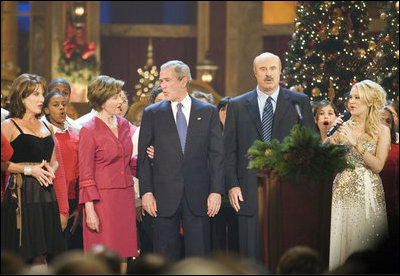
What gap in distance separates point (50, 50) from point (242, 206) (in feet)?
35.9

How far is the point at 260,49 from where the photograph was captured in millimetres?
16688

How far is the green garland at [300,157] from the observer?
505 centimetres

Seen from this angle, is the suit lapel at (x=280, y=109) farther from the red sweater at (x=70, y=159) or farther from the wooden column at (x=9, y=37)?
the wooden column at (x=9, y=37)

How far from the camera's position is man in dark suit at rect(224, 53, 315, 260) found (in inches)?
231

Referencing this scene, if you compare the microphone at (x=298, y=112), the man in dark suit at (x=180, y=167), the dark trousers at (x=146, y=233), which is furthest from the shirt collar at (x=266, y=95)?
the dark trousers at (x=146, y=233)

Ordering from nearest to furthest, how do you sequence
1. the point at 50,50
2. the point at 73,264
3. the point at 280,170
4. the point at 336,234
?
the point at 73,264 → the point at 280,170 → the point at 336,234 → the point at 50,50

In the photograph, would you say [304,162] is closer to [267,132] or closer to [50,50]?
[267,132]

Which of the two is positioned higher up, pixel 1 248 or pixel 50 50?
pixel 50 50

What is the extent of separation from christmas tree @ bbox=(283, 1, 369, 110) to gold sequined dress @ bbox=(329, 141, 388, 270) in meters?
3.43

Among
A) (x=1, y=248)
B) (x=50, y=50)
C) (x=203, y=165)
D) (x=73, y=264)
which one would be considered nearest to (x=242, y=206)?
(x=203, y=165)

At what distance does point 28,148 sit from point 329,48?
5.21m

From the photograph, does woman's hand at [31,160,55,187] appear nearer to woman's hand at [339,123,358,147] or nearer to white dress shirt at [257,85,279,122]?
white dress shirt at [257,85,279,122]

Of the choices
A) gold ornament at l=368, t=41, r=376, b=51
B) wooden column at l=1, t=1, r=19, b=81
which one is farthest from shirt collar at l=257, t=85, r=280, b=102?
wooden column at l=1, t=1, r=19, b=81

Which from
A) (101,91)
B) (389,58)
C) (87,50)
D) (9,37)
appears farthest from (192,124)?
(9,37)
